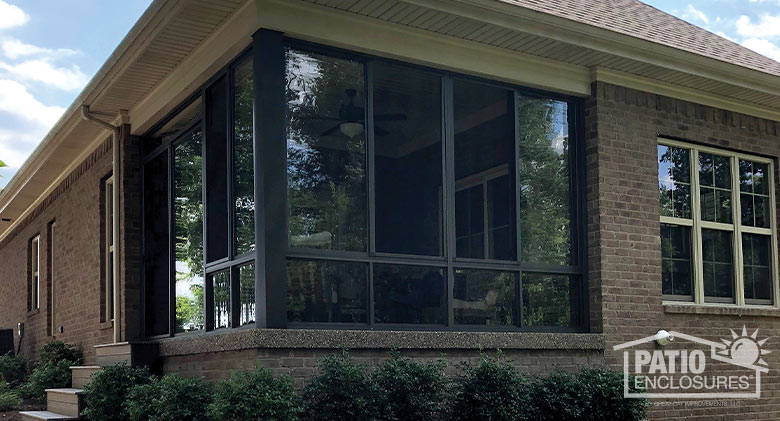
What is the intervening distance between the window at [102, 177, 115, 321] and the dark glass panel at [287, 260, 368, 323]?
4951 millimetres

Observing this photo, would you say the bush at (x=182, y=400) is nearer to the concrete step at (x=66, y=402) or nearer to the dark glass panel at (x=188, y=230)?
the dark glass panel at (x=188, y=230)

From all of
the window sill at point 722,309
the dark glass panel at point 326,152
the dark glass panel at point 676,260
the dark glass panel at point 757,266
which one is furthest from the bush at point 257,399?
the dark glass panel at point 757,266

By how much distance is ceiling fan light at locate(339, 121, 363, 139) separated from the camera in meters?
7.68

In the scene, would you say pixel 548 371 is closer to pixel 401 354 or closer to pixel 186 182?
pixel 401 354

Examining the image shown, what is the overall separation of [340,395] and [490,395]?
1.39m

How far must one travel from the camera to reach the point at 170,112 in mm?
9469

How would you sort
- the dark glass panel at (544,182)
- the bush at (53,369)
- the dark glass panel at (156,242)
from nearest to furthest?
the dark glass panel at (544,182), the dark glass panel at (156,242), the bush at (53,369)

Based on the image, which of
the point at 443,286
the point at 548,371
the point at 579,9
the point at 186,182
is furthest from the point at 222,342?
the point at 579,9

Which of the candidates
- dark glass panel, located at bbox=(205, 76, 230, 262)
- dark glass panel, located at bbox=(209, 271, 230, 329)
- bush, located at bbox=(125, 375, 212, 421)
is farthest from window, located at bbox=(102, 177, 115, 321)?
bush, located at bbox=(125, 375, 212, 421)

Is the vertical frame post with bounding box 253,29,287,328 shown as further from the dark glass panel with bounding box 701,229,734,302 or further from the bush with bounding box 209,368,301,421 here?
the dark glass panel with bounding box 701,229,734,302

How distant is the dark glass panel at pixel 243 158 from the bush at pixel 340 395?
1.30m

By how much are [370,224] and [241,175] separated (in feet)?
3.98

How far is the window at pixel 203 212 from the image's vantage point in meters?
7.54

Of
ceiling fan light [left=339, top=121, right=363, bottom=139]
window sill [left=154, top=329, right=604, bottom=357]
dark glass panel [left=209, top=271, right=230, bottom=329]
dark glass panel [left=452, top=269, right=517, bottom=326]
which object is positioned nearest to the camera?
window sill [left=154, top=329, right=604, bottom=357]
